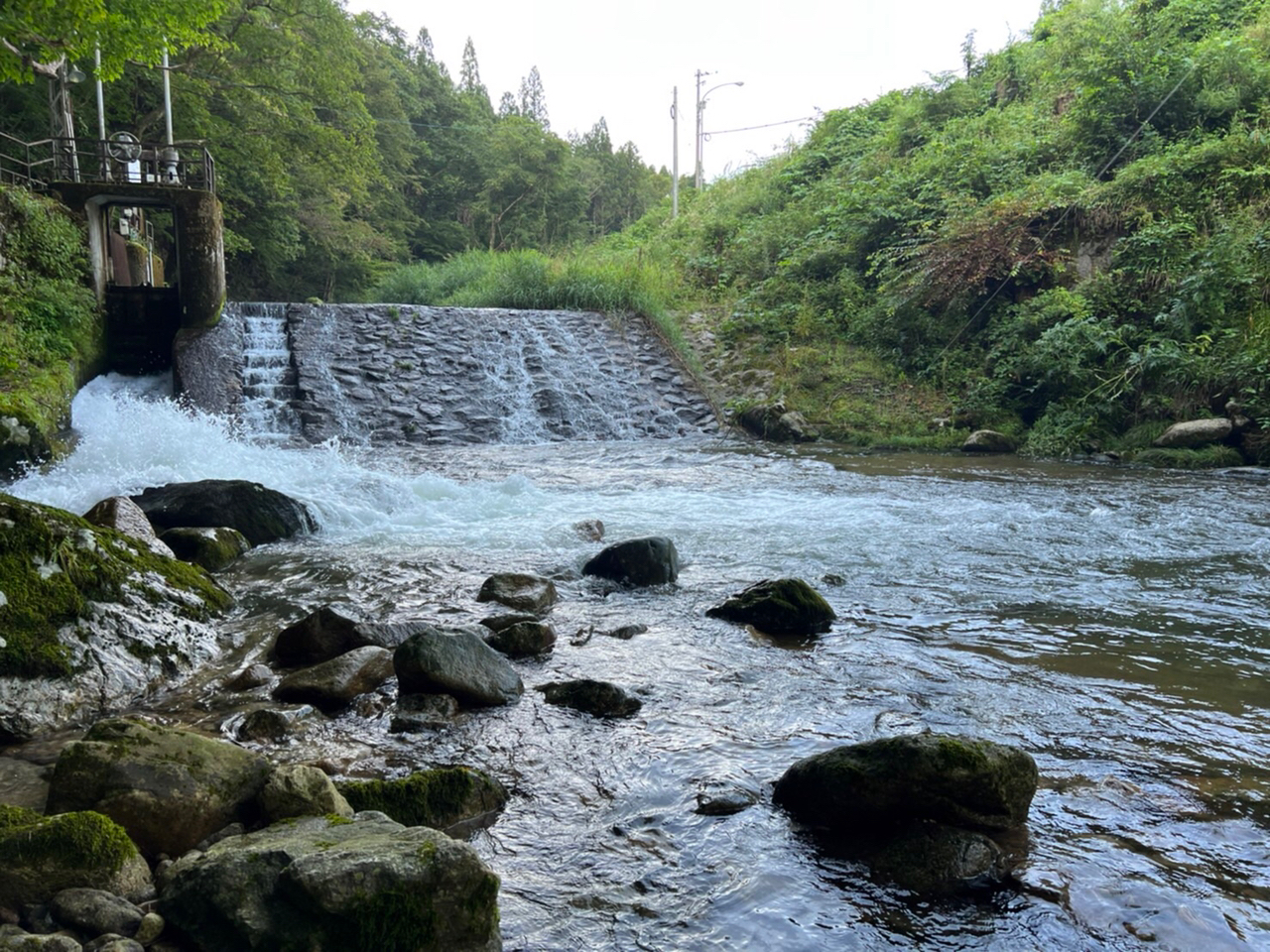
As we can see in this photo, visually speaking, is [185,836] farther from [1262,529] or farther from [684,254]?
[684,254]

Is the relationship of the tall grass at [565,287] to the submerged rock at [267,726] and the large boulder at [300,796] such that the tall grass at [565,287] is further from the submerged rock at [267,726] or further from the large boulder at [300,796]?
the large boulder at [300,796]

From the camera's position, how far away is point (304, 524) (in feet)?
23.3

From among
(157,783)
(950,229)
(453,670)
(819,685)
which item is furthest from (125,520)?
(950,229)


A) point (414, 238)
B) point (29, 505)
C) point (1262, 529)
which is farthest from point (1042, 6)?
point (29, 505)

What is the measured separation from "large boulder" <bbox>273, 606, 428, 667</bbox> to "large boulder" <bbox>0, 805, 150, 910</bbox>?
187cm

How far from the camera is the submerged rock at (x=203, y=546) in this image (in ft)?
19.5

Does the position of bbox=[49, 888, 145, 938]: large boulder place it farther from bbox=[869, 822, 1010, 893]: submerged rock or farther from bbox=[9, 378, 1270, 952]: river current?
bbox=[869, 822, 1010, 893]: submerged rock

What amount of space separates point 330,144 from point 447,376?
397 inches

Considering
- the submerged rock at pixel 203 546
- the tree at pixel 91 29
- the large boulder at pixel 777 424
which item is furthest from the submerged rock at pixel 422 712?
the large boulder at pixel 777 424

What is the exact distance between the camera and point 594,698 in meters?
3.68

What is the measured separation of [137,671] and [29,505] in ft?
3.12

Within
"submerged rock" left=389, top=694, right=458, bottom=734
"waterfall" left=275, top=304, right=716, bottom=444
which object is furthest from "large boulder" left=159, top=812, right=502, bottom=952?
"waterfall" left=275, top=304, right=716, bottom=444

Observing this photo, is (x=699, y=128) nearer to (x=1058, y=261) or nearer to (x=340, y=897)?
(x=1058, y=261)

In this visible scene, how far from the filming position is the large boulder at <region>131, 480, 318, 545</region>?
6.68m
